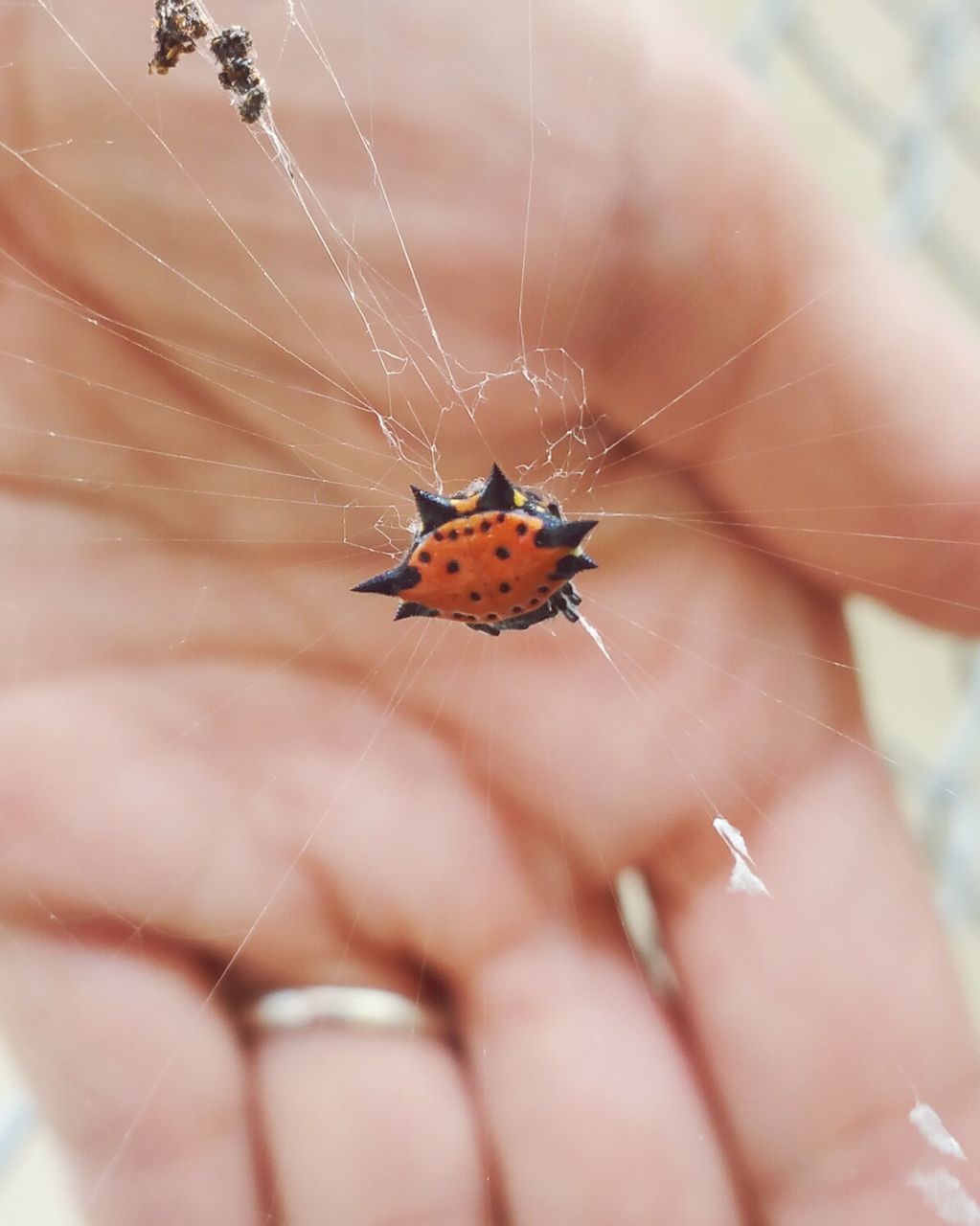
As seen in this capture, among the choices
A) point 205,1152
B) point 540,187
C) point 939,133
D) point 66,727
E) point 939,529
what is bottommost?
point 205,1152

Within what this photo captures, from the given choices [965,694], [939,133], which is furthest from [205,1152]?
[939,133]

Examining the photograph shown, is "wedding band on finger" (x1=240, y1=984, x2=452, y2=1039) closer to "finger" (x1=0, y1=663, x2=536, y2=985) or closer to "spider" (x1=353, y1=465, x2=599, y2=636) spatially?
"finger" (x1=0, y1=663, x2=536, y2=985)

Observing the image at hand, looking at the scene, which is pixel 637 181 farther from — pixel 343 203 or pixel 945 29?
pixel 945 29

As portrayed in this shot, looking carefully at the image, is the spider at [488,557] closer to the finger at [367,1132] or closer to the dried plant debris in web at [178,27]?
the dried plant debris in web at [178,27]

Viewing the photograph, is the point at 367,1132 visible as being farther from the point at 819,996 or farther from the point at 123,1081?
the point at 819,996

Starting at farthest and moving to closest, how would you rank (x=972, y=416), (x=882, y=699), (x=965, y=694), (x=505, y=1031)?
(x=965, y=694), (x=882, y=699), (x=505, y=1031), (x=972, y=416)

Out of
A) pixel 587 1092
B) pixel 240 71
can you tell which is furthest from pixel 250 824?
pixel 240 71
